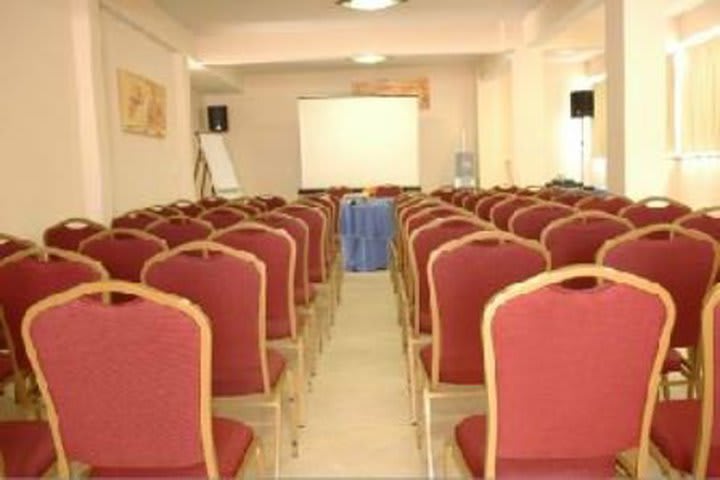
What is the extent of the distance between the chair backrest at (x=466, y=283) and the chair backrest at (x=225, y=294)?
656 mm

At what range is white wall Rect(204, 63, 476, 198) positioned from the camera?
1644 cm

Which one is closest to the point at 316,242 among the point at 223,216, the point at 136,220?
the point at 223,216

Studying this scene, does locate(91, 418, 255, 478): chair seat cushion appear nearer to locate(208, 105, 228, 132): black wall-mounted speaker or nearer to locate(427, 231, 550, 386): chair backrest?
locate(427, 231, 550, 386): chair backrest

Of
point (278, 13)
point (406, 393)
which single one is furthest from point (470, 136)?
point (406, 393)

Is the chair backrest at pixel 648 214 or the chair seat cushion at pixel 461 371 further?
the chair backrest at pixel 648 214

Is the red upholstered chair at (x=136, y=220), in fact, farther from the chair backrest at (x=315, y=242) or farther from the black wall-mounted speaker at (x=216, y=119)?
the black wall-mounted speaker at (x=216, y=119)

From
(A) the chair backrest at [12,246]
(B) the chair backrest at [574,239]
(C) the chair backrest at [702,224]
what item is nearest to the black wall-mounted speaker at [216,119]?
(A) the chair backrest at [12,246]

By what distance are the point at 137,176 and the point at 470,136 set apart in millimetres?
8829

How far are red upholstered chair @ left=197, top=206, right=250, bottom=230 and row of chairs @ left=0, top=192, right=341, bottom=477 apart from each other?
25.7 inches

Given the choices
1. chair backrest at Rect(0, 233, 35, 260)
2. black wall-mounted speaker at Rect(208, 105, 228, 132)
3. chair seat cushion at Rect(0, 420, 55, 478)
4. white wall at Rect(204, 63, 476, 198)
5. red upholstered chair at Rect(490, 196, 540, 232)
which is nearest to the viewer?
chair seat cushion at Rect(0, 420, 55, 478)

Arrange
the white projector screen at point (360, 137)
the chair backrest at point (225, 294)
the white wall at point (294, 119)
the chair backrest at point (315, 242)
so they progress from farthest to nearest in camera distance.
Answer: the white wall at point (294, 119) → the white projector screen at point (360, 137) → the chair backrest at point (315, 242) → the chair backrest at point (225, 294)

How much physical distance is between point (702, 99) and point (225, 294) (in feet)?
31.4

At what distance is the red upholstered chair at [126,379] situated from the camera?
195cm

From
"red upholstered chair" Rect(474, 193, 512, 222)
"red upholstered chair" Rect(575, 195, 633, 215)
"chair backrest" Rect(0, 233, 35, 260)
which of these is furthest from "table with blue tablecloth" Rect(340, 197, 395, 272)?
"chair backrest" Rect(0, 233, 35, 260)
